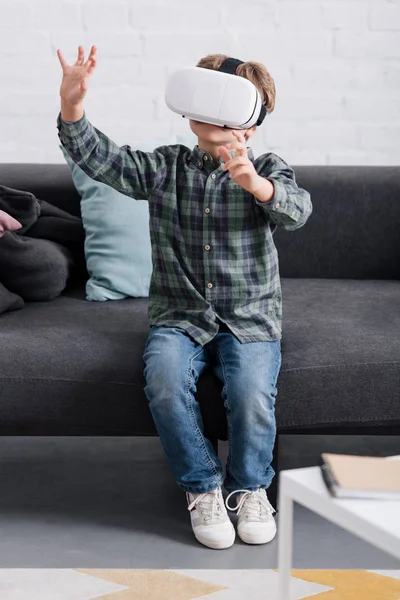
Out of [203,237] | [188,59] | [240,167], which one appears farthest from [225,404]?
[188,59]

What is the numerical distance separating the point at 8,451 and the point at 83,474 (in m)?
0.25

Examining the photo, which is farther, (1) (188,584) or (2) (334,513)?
(1) (188,584)

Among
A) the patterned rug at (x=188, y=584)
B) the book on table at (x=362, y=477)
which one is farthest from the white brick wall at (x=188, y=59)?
the book on table at (x=362, y=477)

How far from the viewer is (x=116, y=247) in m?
2.25

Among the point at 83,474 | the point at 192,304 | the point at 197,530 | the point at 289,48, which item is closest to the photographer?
the point at 197,530

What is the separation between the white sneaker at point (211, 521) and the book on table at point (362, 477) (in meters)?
0.56

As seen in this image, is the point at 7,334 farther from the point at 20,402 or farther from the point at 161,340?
the point at 161,340

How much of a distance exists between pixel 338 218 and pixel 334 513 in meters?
1.39

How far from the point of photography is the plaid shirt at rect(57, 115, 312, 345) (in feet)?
6.10

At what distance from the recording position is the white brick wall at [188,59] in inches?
107

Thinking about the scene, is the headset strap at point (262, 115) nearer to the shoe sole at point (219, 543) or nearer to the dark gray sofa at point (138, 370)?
the dark gray sofa at point (138, 370)

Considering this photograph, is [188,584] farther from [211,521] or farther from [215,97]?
[215,97]

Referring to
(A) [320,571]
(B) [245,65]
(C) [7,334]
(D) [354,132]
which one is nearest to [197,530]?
(A) [320,571]

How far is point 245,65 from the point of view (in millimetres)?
1839
